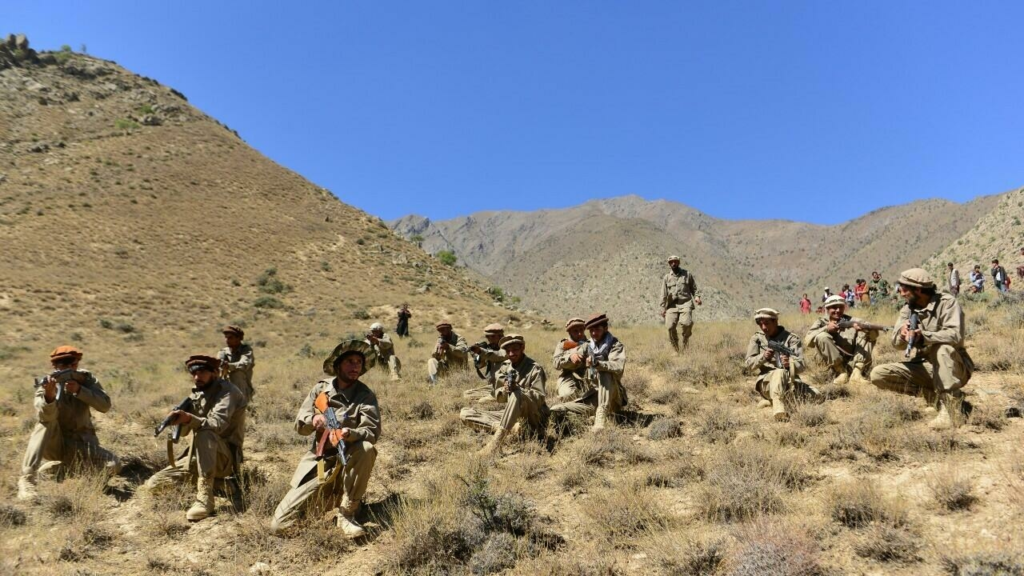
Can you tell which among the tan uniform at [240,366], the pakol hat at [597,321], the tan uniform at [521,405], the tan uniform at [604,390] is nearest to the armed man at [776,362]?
the tan uniform at [604,390]

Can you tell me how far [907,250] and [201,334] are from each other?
352 ft

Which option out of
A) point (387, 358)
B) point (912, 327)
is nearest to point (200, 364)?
point (387, 358)

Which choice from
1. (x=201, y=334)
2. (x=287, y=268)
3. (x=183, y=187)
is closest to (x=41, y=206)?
(x=183, y=187)

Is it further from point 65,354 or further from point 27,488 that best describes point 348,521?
point 65,354

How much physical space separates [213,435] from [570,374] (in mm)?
4366

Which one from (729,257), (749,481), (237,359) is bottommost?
(749,481)

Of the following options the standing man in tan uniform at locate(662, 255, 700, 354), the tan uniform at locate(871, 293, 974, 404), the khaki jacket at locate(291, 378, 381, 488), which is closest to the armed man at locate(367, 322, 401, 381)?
the standing man in tan uniform at locate(662, 255, 700, 354)

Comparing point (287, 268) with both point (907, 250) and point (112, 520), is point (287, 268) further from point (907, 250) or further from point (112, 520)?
point (907, 250)

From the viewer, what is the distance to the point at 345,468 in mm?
4559

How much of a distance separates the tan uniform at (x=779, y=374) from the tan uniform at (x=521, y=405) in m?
2.71

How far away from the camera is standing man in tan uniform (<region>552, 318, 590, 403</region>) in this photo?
6918 mm

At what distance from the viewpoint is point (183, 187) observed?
41.3m

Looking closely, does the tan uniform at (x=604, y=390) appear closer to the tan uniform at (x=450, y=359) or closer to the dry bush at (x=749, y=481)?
the dry bush at (x=749, y=481)

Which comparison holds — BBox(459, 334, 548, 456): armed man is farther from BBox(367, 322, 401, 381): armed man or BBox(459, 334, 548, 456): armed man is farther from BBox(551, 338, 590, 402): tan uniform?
BBox(367, 322, 401, 381): armed man
